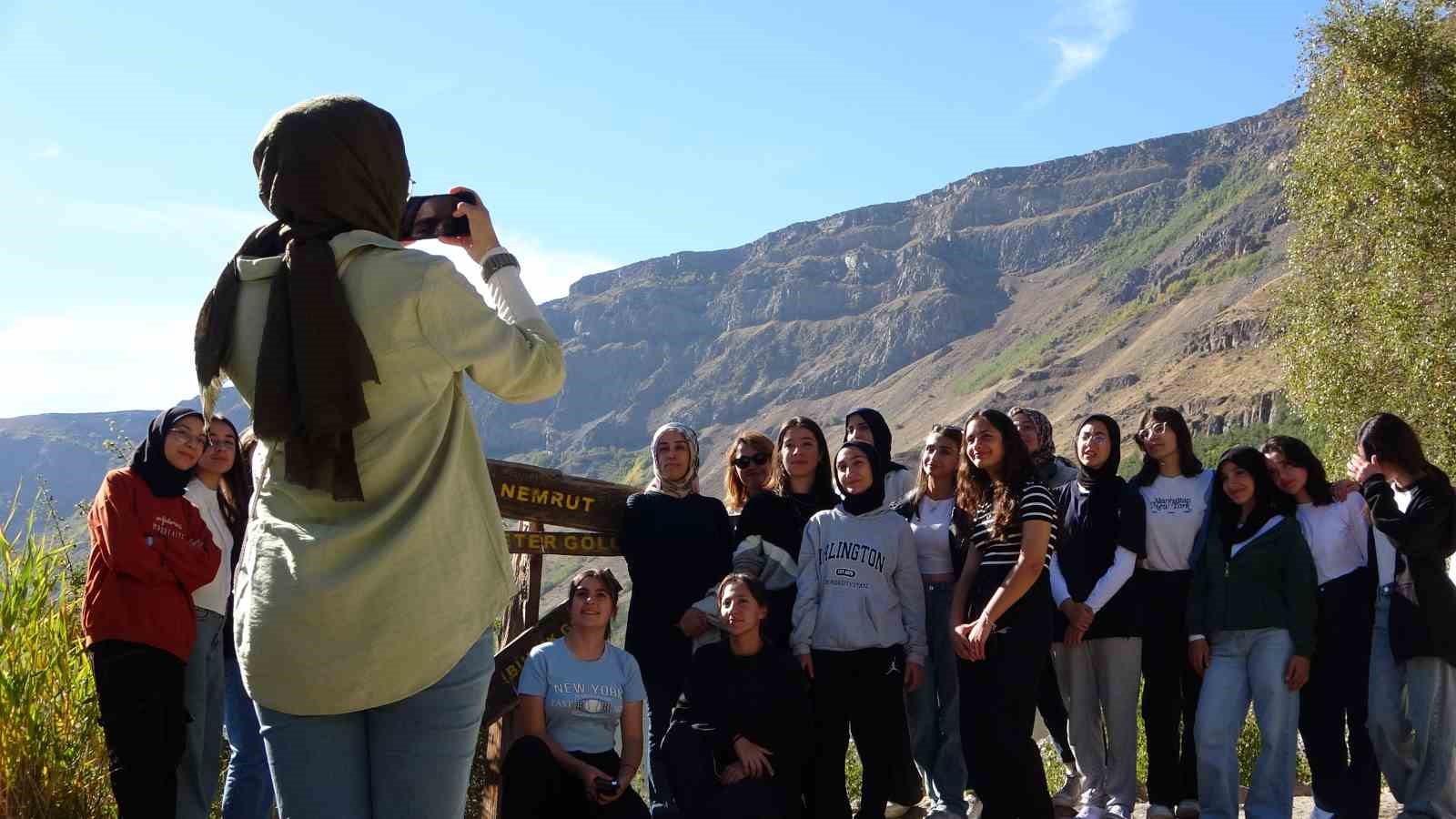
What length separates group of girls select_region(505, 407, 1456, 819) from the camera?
4711 mm

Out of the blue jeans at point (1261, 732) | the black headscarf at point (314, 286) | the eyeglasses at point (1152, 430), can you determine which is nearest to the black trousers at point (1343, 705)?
the blue jeans at point (1261, 732)

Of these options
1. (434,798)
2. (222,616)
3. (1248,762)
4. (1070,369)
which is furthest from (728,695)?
(1070,369)

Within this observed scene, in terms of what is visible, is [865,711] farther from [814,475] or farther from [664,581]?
[814,475]

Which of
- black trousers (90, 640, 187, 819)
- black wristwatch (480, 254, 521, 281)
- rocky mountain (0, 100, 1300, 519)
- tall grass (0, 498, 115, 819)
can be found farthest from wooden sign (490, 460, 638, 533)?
rocky mountain (0, 100, 1300, 519)

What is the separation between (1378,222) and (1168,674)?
49.3ft

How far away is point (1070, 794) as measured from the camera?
5.75 m

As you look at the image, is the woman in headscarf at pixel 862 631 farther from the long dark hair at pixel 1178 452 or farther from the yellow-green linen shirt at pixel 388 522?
the yellow-green linen shirt at pixel 388 522

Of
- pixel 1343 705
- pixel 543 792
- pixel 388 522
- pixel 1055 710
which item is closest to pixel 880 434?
pixel 1055 710

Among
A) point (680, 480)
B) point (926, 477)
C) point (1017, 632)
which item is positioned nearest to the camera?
point (1017, 632)

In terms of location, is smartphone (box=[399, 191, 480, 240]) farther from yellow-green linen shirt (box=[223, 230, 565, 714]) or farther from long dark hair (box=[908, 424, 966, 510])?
long dark hair (box=[908, 424, 966, 510])

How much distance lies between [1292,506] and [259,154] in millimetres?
4682

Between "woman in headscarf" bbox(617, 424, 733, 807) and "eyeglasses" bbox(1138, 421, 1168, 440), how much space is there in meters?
1.89

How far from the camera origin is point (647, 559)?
17.4ft

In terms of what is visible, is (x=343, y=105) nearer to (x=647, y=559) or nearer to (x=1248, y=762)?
(x=647, y=559)
